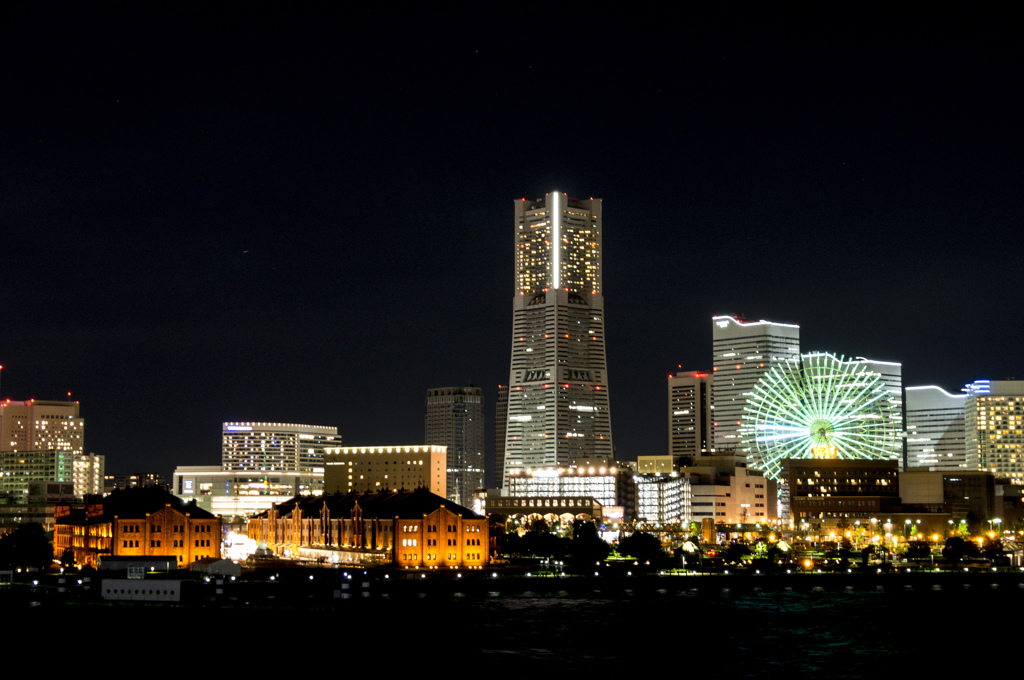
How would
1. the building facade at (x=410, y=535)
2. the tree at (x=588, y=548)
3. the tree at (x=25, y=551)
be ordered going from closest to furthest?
the tree at (x=25, y=551) < the building facade at (x=410, y=535) < the tree at (x=588, y=548)

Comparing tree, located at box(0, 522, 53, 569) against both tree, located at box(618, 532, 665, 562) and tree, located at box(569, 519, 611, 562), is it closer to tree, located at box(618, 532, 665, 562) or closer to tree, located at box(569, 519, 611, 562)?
tree, located at box(569, 519, 611, 562)

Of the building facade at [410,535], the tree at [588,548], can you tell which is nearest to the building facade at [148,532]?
the building facade at [410,535]

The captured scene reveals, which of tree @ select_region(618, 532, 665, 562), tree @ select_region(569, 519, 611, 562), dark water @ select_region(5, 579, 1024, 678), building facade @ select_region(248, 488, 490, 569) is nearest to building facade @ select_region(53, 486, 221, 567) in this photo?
building facade @ select_region(248, 488, 490, 569)

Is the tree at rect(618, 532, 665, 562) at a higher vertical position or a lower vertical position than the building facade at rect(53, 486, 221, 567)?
lower

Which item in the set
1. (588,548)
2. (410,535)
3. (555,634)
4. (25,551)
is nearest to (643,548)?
(588,548)

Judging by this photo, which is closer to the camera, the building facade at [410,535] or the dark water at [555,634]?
the dark water at [555,634]

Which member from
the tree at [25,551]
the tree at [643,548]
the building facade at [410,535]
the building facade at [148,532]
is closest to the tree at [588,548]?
the tree at [643,548]

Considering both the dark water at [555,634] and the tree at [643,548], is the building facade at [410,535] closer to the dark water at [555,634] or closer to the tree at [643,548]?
the dark water at [555,634]

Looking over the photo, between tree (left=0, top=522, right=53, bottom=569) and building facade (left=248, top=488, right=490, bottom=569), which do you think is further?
building facade (left=248, top=488, right=490, bottom=569)

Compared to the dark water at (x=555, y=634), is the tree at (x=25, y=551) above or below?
above

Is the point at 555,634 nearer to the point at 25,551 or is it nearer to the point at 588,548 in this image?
the point at 588,548

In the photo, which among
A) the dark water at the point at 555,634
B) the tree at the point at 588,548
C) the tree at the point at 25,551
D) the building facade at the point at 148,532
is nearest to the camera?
the dark water at the point at 555,634

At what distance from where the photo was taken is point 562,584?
149 meters

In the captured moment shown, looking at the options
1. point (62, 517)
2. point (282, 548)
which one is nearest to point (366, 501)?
point (282, 548)
